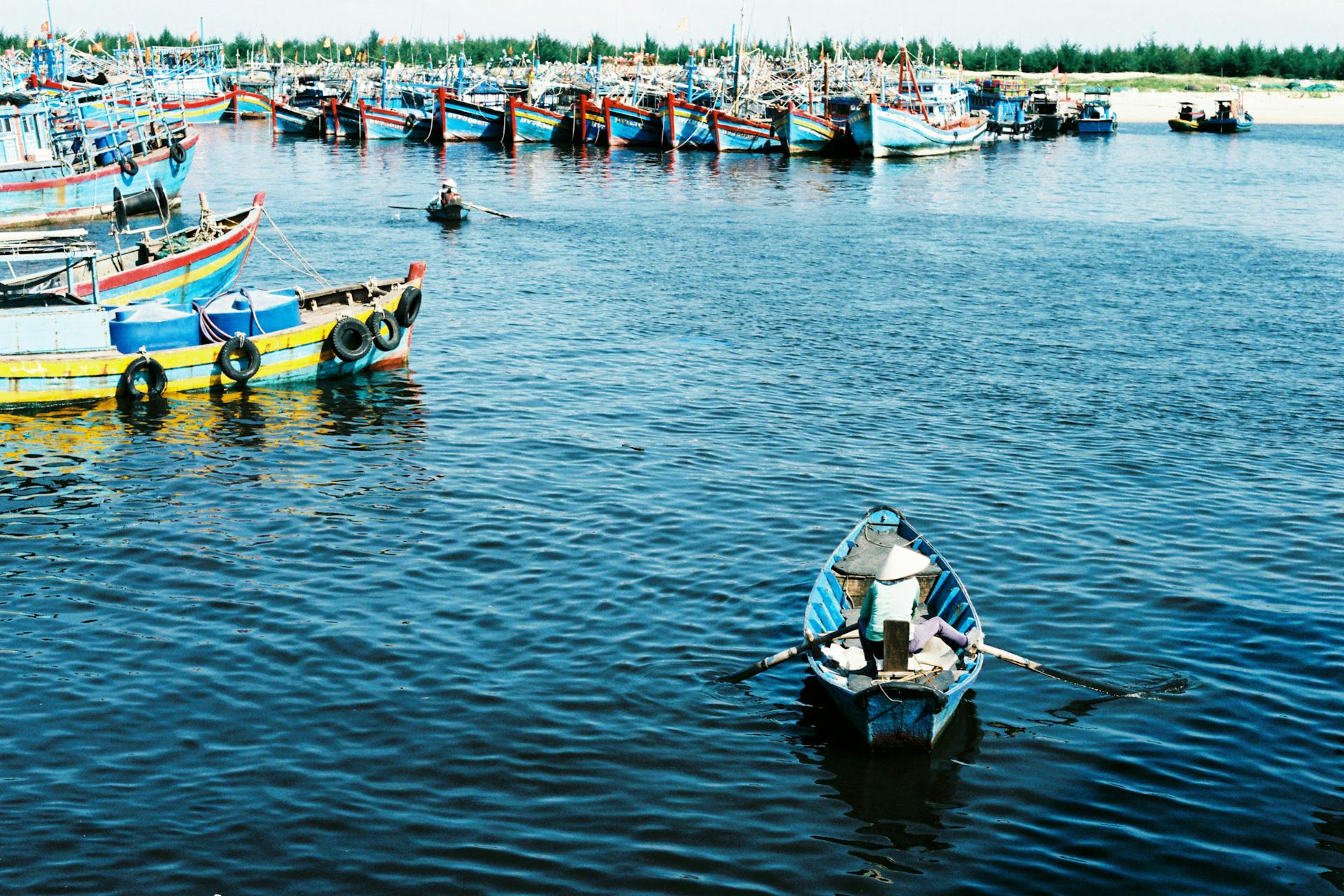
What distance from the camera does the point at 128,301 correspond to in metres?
33.0

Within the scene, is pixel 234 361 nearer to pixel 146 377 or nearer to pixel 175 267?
pixel 146 377

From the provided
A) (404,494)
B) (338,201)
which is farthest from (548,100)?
(404,494)

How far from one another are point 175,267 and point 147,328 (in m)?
6.80

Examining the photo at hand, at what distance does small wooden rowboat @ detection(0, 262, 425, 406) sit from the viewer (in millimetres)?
26953

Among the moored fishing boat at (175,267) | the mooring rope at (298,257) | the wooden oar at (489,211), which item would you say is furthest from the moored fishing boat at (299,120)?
the moored fishing boat at (175,267)

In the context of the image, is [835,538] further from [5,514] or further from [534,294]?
[534,294]

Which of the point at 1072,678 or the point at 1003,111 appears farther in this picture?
the point at 1003,111

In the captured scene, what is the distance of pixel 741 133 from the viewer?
97688 millimetres

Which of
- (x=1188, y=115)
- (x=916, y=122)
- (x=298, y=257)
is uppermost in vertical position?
(x=1188, y=115)

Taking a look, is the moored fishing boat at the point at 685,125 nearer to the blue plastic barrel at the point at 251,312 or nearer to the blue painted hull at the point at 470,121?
the blue painted hull at the point at 470,121

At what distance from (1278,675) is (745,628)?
262 inches

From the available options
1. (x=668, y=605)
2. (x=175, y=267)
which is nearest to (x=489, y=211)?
(x=175, y=267)

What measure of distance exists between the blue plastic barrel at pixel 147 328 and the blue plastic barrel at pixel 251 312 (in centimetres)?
56

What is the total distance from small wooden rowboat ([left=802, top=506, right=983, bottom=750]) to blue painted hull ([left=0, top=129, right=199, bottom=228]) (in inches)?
1668
